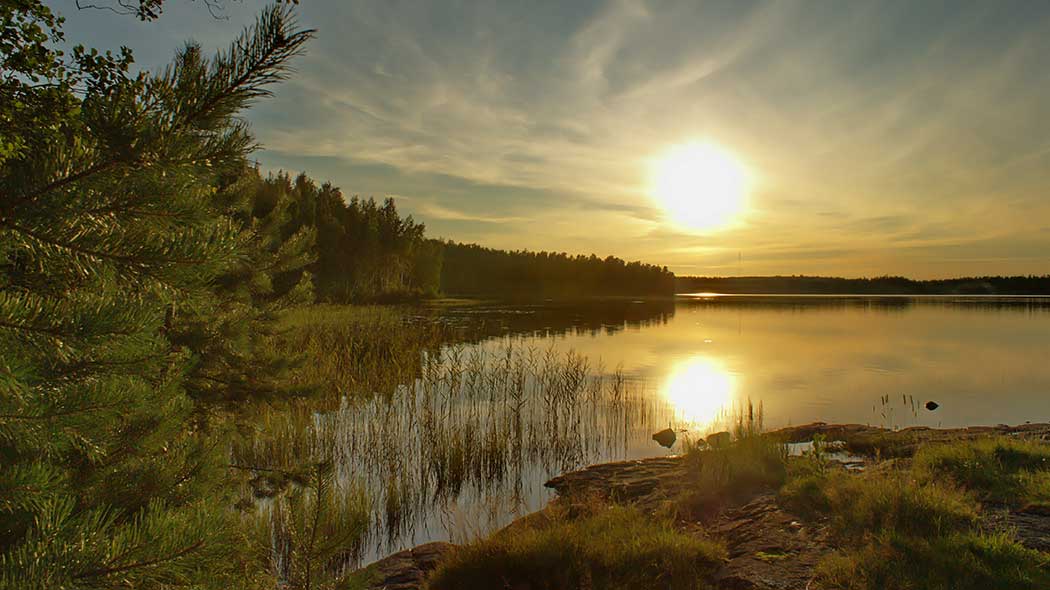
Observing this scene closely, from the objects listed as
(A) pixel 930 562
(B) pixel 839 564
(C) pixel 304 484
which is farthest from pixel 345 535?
(A) pixel 930 562

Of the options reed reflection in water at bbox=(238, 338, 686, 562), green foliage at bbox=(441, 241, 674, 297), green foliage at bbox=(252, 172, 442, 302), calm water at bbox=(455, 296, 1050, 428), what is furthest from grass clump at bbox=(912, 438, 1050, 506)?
green foliage at bbox=(441, 241, 674, 297)

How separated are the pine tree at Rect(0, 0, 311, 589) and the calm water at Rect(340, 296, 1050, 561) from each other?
553 cm

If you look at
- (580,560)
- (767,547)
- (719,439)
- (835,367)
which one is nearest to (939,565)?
(767,547)

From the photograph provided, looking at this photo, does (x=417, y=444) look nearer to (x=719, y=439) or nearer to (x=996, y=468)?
(x=719, y=439)

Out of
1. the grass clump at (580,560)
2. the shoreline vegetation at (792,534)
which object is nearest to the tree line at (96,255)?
the shoreline vegetation at (792,534)

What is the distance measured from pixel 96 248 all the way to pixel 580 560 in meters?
5.17

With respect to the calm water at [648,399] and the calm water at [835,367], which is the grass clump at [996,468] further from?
the calm water at [835,367]

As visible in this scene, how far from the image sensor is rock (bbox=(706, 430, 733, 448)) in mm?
10828

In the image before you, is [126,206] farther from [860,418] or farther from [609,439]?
[860,418]

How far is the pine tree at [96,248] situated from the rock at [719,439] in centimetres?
1051

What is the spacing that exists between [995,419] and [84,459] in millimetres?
20834

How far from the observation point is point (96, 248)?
4.72ft

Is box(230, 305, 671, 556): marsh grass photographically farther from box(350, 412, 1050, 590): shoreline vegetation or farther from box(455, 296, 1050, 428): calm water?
box(455, 296, 1050, 428): calm water

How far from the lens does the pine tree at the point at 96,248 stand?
53.6 inches
